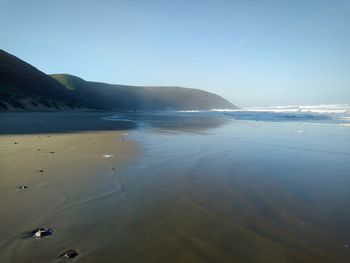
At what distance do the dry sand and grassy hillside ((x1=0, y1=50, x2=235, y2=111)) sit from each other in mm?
37723

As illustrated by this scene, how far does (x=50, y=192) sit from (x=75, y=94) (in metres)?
95.9

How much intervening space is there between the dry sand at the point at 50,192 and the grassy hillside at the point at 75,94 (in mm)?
37723

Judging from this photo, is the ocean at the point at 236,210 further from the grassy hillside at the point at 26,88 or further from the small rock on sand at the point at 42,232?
the grassy hillside at the point at 26,88

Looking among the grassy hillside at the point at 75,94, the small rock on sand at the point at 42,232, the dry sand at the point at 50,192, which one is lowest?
the dry sand at the point at 50,192

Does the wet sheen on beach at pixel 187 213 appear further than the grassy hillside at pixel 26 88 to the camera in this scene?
No

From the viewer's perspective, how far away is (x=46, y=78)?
7562 centimetres

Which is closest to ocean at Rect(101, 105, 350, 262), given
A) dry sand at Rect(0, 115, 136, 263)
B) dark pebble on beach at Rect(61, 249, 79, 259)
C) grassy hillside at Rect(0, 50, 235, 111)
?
dark pebble on beach at Rect(61, 249, 79, 259)

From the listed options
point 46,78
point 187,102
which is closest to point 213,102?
point 187,102

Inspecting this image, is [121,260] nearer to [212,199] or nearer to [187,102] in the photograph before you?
[212,199]

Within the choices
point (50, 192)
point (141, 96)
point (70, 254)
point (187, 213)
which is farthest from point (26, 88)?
point (141, 96)

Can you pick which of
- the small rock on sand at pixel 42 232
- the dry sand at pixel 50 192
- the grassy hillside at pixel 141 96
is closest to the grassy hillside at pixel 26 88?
the grassy hillside at pixel 141 96

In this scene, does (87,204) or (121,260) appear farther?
(87,204)

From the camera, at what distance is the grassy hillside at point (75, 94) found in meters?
50.8

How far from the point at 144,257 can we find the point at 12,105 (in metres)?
47.2
